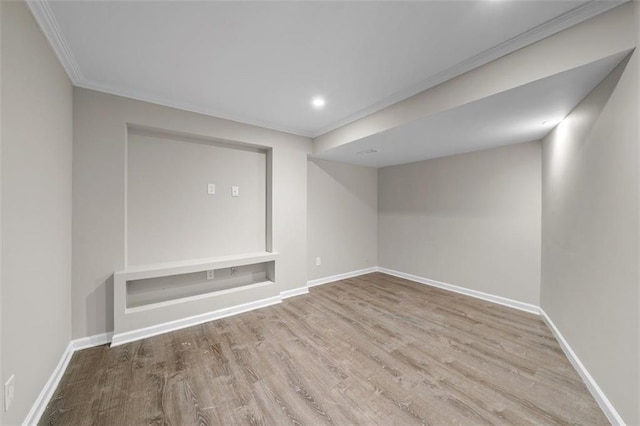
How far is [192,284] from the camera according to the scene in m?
2.93

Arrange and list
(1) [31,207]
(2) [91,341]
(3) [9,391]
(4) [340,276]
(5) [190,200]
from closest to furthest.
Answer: (3) [9,391]
(1) [31,207]
(2) [91,341]
(5) [190,200]
(4) [340,276]

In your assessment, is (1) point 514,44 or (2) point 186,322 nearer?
(1) point 514,44

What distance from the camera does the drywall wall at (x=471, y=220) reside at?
3062mm

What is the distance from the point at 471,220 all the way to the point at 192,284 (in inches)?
156

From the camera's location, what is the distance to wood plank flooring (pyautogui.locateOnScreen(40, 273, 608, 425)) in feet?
4.92

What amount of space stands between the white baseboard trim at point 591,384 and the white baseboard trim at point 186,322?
2974 mm

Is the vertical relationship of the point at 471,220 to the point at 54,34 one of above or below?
below

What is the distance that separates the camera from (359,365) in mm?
1985

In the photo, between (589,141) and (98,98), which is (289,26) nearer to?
(98,98)

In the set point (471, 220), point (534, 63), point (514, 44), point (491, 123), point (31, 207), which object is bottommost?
point (471, 220)

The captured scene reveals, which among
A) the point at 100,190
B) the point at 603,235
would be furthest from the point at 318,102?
the point at 603,235

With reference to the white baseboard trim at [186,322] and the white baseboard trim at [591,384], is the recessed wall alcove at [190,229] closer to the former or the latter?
the white baseboard trim at [186,322]

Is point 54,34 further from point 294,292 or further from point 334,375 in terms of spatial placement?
point 294,292

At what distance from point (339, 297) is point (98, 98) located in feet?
11.8
